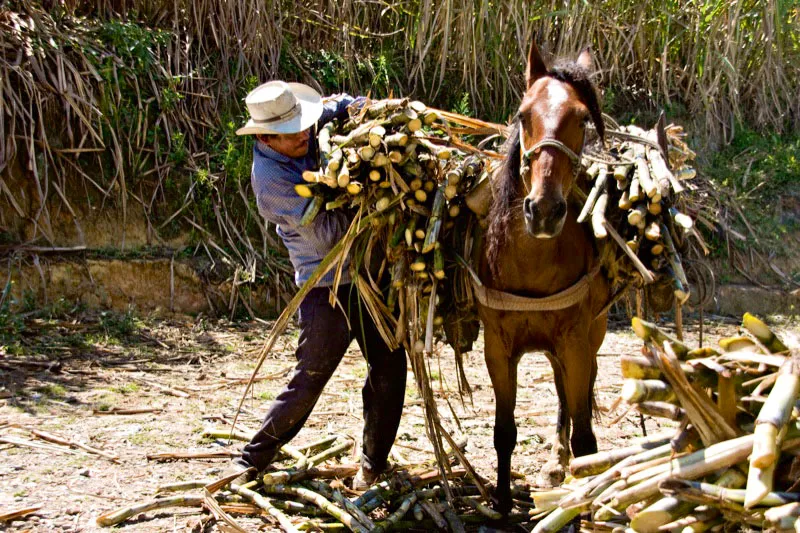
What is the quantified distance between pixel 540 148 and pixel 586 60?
28.2 inches

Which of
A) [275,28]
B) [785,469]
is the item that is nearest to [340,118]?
[785,469]

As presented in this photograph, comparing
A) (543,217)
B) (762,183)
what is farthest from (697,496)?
(762,183)

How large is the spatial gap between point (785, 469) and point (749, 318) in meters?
0.42

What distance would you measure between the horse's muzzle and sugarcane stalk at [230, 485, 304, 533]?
68.7 inches

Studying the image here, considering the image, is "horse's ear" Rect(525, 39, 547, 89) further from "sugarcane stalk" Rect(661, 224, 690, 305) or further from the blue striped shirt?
the blue striped shirt

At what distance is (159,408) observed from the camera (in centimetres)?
538

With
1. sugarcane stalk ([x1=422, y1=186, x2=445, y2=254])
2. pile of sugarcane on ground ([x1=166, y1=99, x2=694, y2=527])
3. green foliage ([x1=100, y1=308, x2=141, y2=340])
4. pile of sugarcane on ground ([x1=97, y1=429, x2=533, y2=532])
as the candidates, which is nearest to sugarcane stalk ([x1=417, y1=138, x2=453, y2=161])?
pile of sugarcane on ground ([x1=166, y1=99, x2=694, y2=527])

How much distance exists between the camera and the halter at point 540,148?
3.27 metres

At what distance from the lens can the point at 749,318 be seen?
2.24 meters

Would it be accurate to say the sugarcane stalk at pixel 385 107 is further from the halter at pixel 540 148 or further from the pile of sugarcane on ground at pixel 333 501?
the pile of sugarcane on ground at pixel 333 501

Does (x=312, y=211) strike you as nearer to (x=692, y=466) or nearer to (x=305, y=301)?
(x=305, y=301)

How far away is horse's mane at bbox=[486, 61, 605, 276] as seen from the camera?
11.5ft

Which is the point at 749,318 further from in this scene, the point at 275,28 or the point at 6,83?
the point at 275,28

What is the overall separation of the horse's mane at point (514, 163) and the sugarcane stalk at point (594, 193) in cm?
18
